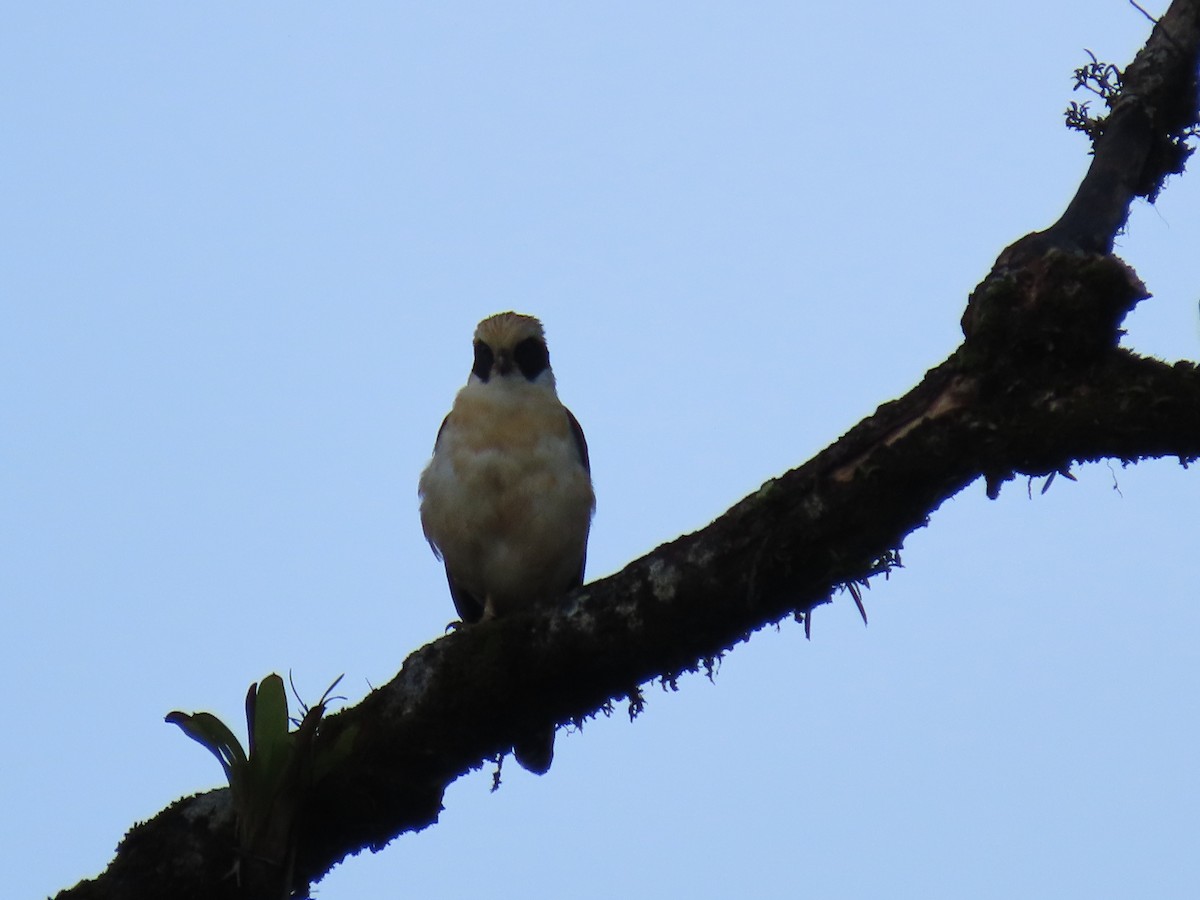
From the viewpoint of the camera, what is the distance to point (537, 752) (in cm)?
531

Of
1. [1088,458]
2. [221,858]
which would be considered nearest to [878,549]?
[1088,458]

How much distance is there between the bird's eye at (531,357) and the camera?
680 centimetres

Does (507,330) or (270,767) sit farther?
(507,330)

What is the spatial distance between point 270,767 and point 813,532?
1.88 m

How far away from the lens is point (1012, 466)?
3.55 metres

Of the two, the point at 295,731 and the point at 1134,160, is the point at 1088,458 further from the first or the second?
the point at 295,731

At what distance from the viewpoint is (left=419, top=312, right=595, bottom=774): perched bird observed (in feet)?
20.3

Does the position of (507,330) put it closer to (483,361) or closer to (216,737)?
(483,361)

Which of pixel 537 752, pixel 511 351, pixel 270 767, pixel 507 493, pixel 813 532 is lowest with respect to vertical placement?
pixel 813 532

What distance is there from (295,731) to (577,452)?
8.30ft

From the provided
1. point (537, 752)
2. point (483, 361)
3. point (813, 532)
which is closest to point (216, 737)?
point (537, 752)

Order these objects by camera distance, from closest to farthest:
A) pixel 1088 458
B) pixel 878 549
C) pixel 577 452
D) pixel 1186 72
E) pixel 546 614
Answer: pixel 1088 458 → pixel 878 549 → pixel 546 614 → pixel 1186 72 → pixel 577 452

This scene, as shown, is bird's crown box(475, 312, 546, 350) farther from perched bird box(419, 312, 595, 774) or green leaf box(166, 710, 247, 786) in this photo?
green leaf box(166, 710, 247, 786)

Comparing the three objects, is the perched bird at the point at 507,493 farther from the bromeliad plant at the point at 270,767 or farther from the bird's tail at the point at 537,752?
the bromeliad plant at the point at 270,767
